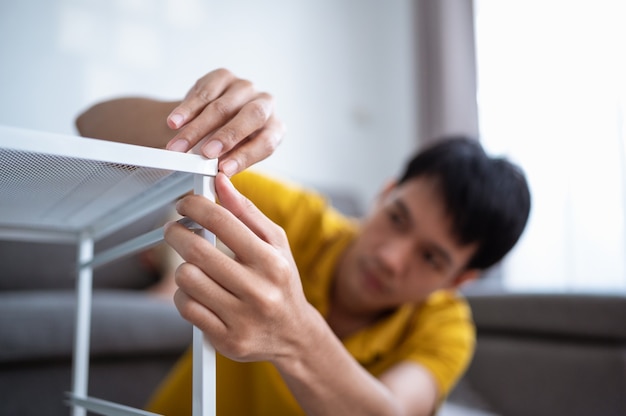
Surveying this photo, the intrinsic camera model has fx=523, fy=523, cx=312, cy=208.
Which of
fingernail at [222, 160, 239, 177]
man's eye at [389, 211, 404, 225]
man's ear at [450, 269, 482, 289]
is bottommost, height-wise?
man's ear at [450, 269, 482, 289]

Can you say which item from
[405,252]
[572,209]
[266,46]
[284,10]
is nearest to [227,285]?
[405,252]

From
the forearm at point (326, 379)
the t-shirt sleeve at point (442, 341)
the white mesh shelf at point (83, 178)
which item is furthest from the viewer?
the t-shirt sleeve at point (442, 341)

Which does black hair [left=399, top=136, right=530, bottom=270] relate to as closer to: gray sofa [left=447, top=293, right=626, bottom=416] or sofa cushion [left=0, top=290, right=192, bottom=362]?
gray sofa [left=447, top=293, right=626, bottom=416]

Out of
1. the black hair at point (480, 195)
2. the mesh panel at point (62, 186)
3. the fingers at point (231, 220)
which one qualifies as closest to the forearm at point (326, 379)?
the fingers at point (231, 220)

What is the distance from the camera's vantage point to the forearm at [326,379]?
1.63 feet

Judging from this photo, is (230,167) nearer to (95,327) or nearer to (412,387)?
(412,387)

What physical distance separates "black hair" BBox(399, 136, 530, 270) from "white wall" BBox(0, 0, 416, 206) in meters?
1.07

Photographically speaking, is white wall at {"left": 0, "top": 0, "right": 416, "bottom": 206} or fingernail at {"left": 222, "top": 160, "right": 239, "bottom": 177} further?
white wall at {"left": 0, "top": 0, "right": 416, "bottom": 206}

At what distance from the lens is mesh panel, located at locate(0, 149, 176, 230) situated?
40 cm

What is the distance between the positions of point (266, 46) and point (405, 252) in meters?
1.92

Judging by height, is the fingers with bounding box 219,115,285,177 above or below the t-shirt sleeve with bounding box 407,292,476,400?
above

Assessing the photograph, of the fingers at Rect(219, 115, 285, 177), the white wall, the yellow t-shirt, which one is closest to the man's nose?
the yellow t-shirt

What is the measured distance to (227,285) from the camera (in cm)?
41

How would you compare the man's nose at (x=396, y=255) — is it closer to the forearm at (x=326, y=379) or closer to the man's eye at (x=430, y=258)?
the man's eye at (x=430, y=258)
